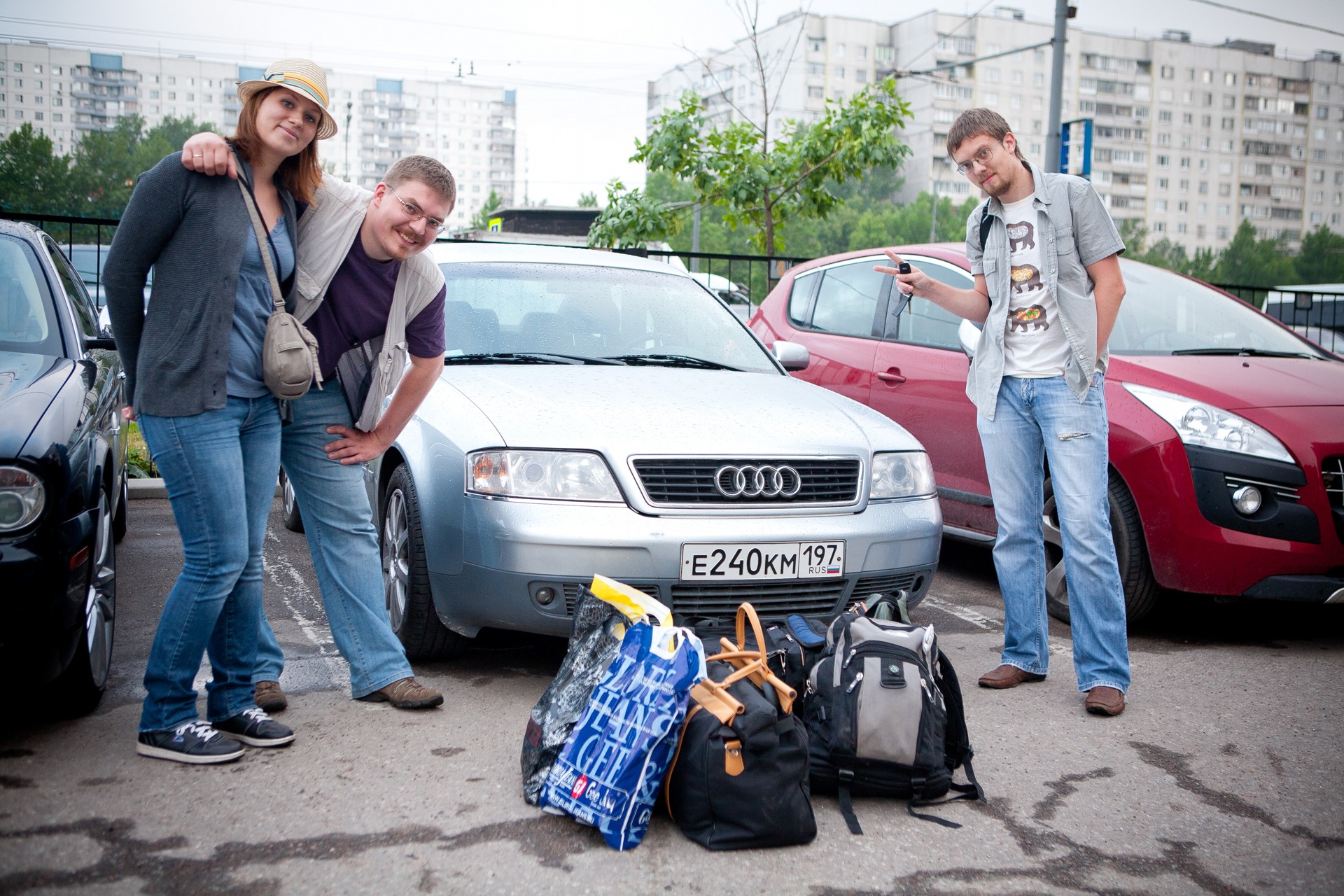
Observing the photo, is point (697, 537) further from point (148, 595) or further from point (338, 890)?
point (148, 595)

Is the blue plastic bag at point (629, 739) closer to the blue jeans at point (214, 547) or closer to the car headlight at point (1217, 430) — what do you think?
the blue jeans at point (214, 547)

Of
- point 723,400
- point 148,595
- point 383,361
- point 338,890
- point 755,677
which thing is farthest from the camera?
point 148,595

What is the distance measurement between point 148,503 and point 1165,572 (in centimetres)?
577

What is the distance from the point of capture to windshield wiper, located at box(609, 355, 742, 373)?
4.32m

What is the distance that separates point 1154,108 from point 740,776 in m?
113

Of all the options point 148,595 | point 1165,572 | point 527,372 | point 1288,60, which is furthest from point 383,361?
point 1288,60

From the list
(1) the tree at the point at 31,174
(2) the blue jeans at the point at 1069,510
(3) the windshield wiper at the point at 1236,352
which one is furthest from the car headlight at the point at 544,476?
(1) the tree at the point at 31,174

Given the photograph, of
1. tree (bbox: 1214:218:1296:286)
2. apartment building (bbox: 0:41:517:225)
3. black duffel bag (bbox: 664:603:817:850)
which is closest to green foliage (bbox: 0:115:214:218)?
apartment building (bbox: 0:41:517:225)

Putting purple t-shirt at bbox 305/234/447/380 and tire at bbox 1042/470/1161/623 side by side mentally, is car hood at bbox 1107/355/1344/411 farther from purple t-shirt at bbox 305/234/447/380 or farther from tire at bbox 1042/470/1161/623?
purple t-shirt at bbox 305/234/447/380

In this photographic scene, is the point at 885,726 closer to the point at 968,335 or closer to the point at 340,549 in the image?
the point at 340,549

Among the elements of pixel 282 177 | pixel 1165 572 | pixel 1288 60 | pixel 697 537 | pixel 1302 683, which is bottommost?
pixel 1302 683

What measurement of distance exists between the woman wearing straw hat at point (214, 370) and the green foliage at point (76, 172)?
20.0 m

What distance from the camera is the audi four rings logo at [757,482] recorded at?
341 cm

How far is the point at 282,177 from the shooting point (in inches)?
114
